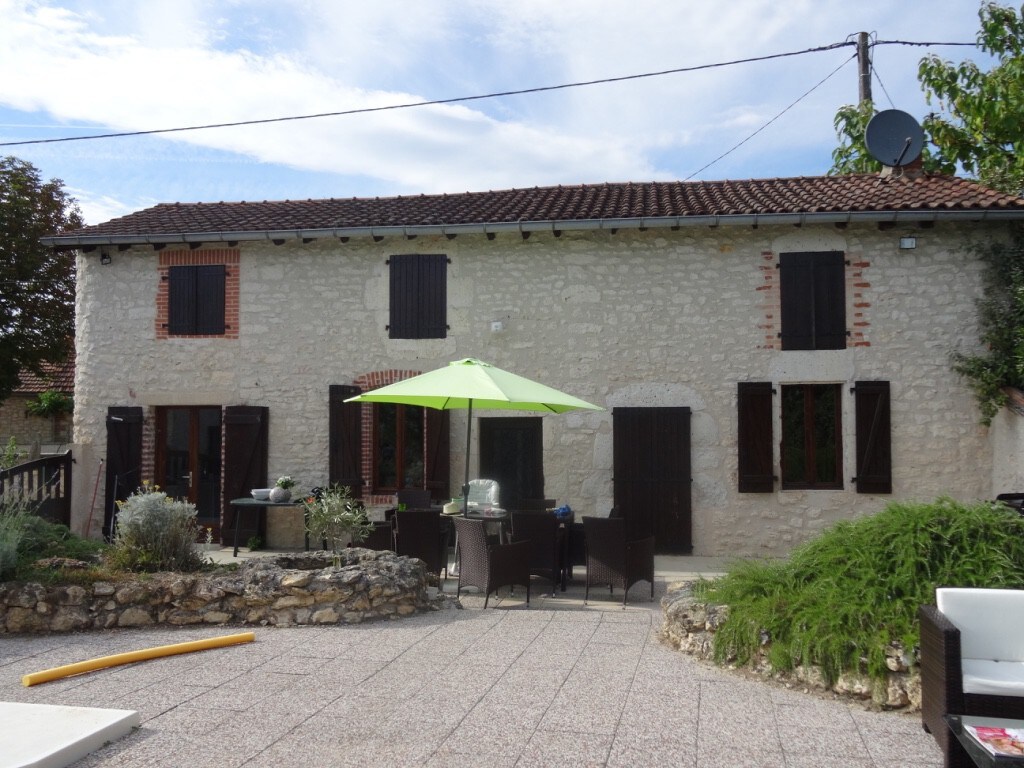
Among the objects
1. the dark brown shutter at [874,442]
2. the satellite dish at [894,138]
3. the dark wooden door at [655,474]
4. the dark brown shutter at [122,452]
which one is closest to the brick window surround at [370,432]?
the dark wooden door at [655,474]

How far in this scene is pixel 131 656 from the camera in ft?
15.9

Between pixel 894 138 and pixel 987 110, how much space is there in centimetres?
276

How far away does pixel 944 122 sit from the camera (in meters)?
13.5

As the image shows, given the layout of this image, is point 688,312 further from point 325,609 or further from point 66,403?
point 66,403

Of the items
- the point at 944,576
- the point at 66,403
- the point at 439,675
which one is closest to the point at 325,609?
the point at 439,675

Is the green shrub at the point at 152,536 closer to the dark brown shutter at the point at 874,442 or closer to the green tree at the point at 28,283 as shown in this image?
the dark brown shutter at the point at 874,442

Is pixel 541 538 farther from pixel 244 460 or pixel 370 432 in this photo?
pixel 244 460

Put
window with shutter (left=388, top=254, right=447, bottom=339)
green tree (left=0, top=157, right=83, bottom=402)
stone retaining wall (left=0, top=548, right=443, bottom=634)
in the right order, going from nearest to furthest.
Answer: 1. stone retaining wall (left=0, top=548, right=443, bottom=634)
2. window with shutter (left=388, top=254, right=447, bottom=339)
3. green tree (left=0, top=157, right=83, bottom=402)

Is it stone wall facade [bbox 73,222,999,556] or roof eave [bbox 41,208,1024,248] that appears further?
stone wall facade [bbox 73,222,999,556]

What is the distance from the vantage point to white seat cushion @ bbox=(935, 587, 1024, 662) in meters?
3.93

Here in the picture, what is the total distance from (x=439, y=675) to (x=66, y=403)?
52.5ft

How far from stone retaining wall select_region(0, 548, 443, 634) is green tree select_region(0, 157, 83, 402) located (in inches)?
447

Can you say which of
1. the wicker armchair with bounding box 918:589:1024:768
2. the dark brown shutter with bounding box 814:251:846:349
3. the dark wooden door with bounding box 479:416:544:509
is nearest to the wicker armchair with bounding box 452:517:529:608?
the wicker armchair with bounding box 918:589:1024:768

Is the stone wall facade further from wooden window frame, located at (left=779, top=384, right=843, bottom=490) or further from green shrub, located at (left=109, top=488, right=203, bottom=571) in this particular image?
green shrub, located at (left=109, top=488, right=203, bottom=571)
